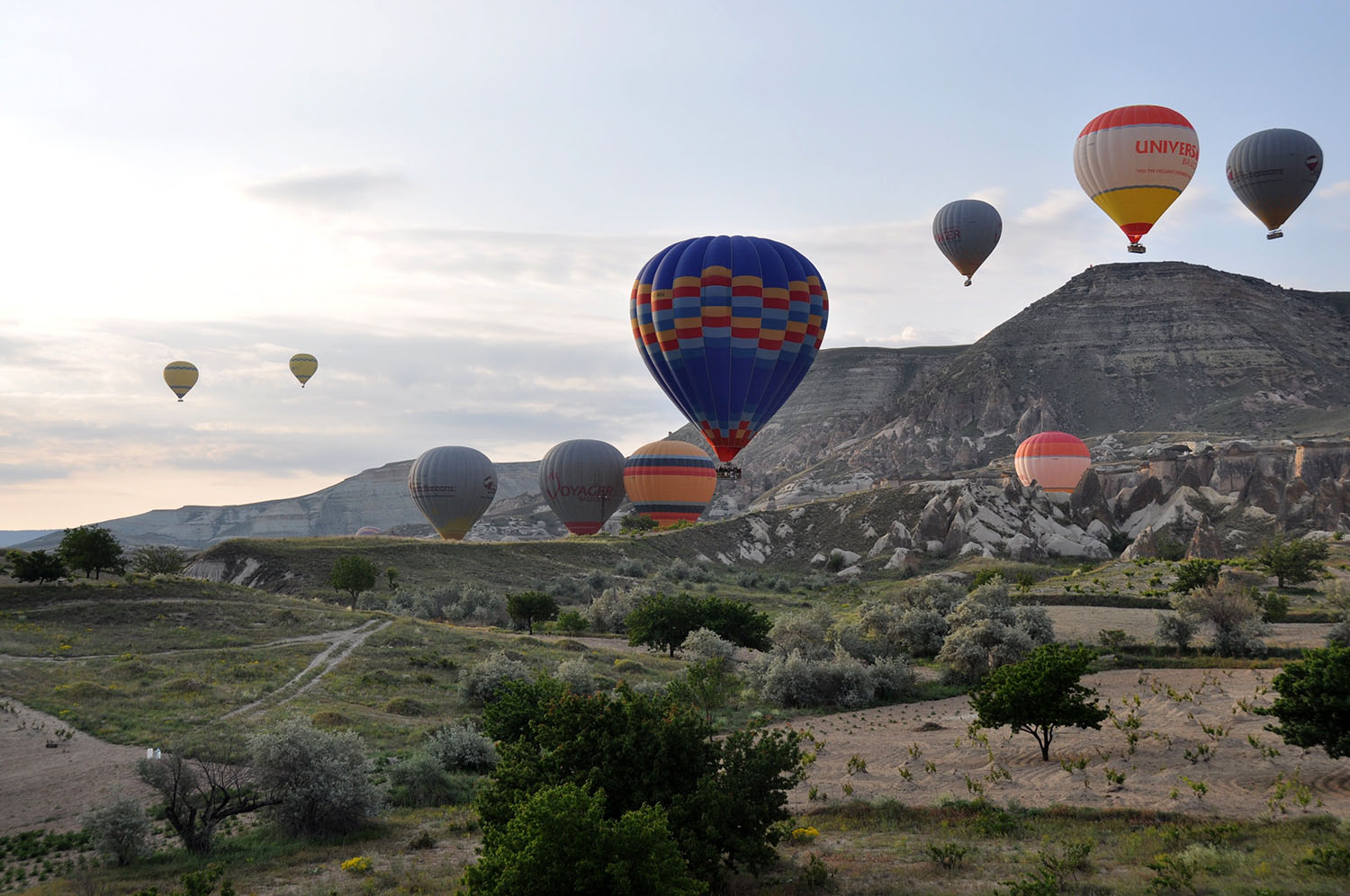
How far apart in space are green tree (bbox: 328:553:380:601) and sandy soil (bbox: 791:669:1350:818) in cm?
3775

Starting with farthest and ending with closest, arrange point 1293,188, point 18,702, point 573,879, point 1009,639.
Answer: point 1293,188
point 1009,639
point 18,702
point 573,879

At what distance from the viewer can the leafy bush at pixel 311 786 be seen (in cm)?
2066

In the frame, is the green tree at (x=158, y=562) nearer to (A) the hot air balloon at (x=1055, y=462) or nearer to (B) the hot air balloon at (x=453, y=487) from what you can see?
(B) the hot air balloon at (x=453, y=487)

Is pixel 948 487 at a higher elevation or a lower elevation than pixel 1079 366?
lower

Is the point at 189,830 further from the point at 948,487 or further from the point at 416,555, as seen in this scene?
the point at 948,487

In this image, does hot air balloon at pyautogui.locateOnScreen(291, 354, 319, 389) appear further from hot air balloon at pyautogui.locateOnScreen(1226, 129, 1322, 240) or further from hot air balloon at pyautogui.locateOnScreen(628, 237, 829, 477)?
hot air balloon at pyautogui.locateOnScreen(1226, 129, 1322, 240)

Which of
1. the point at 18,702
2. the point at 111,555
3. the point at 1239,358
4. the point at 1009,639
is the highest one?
the point at 1239,358

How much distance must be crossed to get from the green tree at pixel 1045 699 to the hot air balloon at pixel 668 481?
69605 mm

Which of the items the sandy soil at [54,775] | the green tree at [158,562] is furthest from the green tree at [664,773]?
the green tree at [158,562]

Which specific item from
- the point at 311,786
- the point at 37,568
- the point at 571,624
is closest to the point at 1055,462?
the point at 571,624

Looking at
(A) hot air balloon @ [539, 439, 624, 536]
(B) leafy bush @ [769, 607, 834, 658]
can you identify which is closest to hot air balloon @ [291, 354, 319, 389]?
(A) hot air balloon @ [539, 439, 624, 536]

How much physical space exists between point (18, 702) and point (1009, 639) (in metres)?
34.4

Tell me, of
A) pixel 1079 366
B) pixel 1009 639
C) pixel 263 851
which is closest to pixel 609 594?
pixel 1009 639

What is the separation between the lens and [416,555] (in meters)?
74.3
